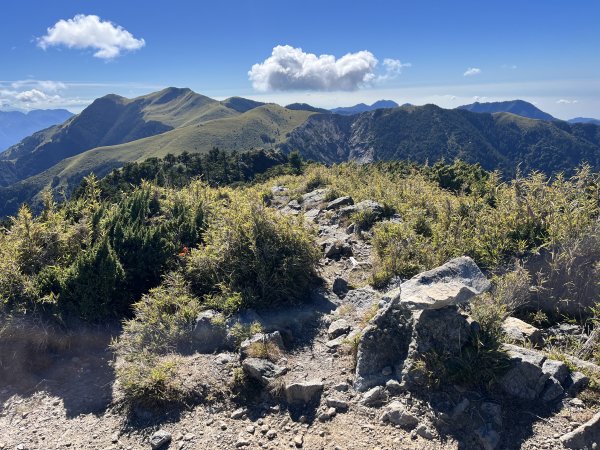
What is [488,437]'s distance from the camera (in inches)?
172

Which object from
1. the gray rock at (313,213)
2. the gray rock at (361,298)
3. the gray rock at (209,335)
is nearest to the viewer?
the gray rock at (209,335)

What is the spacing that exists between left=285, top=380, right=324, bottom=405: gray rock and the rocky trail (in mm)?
14

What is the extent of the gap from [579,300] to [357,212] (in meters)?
6.42

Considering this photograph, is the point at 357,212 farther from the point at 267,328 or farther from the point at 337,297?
the point at 267,328

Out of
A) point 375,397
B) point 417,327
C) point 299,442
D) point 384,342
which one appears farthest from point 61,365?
point 417,327

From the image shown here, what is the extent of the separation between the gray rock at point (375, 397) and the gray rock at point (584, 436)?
1974mm

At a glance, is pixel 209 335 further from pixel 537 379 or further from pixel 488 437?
pixel 537 379

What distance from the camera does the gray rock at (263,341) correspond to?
6.18 meters

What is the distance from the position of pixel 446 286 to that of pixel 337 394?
2.14 meters

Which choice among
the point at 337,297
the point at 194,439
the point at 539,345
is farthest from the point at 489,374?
the point at 194,439

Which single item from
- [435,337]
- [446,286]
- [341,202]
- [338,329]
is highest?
[341,202]

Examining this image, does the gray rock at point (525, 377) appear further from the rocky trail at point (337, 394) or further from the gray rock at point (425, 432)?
the gray rock at point (425, 432)

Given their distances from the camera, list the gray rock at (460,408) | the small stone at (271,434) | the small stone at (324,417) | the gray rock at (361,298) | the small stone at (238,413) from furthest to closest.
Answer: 1. the gray rock at (361,298)
2. the small stone at (238,413)
3. the small stone at (324,417)
4. the small stone at (271,434)
5. the gray rock at (460,408)

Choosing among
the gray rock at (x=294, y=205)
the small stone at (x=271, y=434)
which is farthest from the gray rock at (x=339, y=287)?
the gray rock at (x=294, y=205)
